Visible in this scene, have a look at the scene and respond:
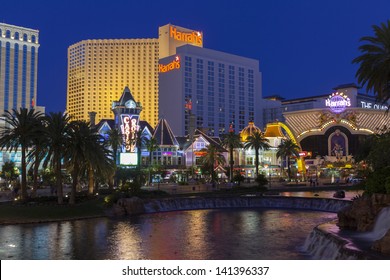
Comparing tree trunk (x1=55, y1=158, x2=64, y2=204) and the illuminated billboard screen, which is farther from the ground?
the illuminated billboard screen

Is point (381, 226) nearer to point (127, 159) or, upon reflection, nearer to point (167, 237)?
point (167, 237)

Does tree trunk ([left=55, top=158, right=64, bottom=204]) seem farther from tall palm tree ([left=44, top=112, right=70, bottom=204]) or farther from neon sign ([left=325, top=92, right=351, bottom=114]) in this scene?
neon sign ([left=325, top=92, right=351, bottom=114])

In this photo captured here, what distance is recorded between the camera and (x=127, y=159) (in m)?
126

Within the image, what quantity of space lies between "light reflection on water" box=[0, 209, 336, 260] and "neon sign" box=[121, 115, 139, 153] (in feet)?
250

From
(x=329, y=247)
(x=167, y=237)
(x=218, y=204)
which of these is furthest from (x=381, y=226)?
(x=218, y=204)

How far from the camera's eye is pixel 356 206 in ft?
111

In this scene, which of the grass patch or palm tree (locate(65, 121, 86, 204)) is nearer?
the grass patch

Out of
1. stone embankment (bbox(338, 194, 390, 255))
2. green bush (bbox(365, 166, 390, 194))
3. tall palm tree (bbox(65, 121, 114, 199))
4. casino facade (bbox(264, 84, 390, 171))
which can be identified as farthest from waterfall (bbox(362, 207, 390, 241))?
casino facade (bbox(264, 84, 390, 171))

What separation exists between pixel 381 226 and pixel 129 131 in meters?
106

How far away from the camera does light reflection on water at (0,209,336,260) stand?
30984 mm

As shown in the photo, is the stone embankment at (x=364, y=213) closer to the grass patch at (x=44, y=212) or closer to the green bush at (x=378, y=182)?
the green bush at (x=378, y=182)

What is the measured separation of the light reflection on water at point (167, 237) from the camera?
102 ft

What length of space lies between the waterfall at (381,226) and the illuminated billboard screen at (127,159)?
100 m

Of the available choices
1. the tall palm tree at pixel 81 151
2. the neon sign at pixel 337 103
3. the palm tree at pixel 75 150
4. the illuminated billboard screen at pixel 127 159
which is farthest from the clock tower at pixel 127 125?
the neon sign at pixel 337 103
